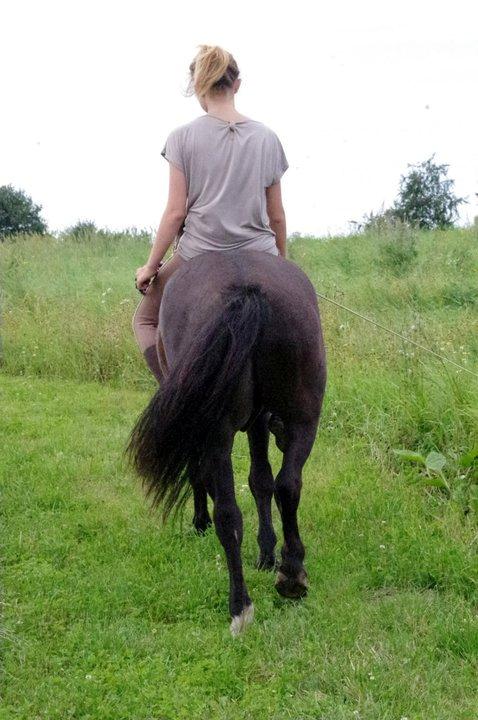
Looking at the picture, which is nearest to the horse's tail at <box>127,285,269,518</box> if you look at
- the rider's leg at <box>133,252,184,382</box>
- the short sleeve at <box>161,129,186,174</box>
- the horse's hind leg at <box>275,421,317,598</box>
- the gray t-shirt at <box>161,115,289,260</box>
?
the horse's hind leg at <box>275,421,317,598</box>

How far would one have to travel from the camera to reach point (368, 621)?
3.68 m

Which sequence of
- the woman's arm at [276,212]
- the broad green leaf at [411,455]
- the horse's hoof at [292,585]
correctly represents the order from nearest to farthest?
the horse's hoof at [292,585], the woman's arm at [276,212], the broad green leaf at [411,455]

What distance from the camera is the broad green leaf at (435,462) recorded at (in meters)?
5.10

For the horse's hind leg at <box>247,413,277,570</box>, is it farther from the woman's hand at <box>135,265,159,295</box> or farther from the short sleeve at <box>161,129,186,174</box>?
the short sleeve at <box>161,129,186,174</box>

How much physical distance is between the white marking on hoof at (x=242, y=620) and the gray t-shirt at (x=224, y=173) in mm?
1631

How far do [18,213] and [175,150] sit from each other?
21.9 metres

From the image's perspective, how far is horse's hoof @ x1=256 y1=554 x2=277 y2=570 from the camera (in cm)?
440

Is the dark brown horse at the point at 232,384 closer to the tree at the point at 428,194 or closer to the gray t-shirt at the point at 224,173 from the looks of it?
the gray t-shirt at the point at 224,173

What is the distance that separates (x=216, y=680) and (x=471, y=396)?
3.07 meters

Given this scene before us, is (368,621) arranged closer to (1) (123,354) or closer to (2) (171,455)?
(2) (171,455)

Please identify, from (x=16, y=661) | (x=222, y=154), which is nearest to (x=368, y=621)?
(x=16, y=661)

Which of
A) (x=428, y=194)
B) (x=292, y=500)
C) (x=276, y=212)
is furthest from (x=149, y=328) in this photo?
(x=428, y=194)

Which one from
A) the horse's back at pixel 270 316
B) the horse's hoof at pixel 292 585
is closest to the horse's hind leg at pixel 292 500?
the horse's hoof at pixel 292 585

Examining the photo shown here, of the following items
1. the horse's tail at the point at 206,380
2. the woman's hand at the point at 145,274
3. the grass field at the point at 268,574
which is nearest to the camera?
the grass field at the point at 268,574
